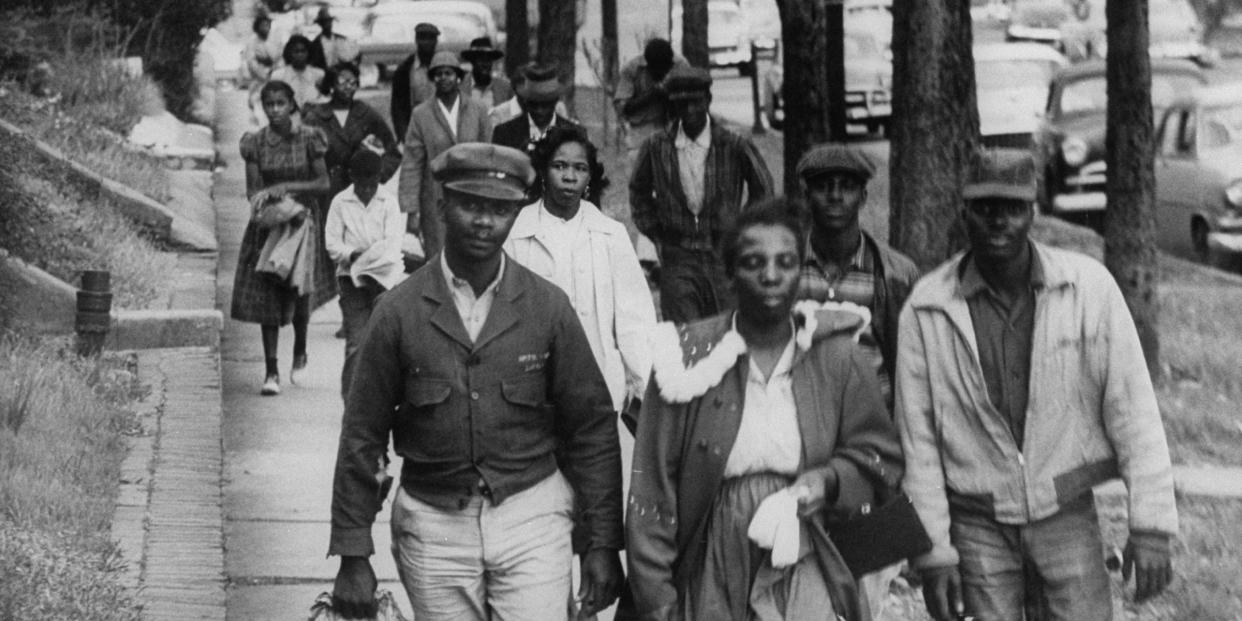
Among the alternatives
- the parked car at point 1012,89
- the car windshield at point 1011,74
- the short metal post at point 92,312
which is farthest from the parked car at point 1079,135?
the short metal post at point 92,312

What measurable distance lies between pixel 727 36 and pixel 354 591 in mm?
39151

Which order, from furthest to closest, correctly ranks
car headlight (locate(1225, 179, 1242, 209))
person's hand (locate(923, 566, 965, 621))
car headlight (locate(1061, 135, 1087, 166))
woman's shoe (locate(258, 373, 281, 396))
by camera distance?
1. car headlight (locate(1061, 135, 1087, 166))
2. car headlight (locate(1225, 179, 1242, 209))
3. woman's shoe (locate(258, 373, 281, 396))
4. person's hand (locate(923, 566, 965, 621))

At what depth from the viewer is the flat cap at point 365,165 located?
11.6 meters

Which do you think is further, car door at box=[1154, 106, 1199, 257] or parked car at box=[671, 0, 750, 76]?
parked car at box=[671, 0, 750, 76]

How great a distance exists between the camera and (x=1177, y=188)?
70.6 feet

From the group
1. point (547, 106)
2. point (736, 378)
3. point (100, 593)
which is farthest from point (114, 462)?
point (736, 378)

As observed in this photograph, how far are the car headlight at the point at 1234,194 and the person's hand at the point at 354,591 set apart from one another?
54.4 ft

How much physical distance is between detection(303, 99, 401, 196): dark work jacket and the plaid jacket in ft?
10.4

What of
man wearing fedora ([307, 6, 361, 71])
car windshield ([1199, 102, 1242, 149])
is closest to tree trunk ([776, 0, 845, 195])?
man wearing fedora ([307, 6, 361, 71])

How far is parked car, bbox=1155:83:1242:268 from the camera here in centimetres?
2100

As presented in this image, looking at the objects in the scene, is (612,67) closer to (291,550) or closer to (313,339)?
(313,339)

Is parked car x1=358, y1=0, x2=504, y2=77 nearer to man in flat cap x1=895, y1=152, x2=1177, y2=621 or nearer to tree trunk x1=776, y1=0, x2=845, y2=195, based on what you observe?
tree trunk x1=776, y1=0, x2=845, y2=195

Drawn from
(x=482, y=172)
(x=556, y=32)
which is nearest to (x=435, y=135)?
(x=556, y=32)

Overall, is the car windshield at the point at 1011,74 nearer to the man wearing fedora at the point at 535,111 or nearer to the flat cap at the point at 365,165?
the flat cap at the point at 365,165
